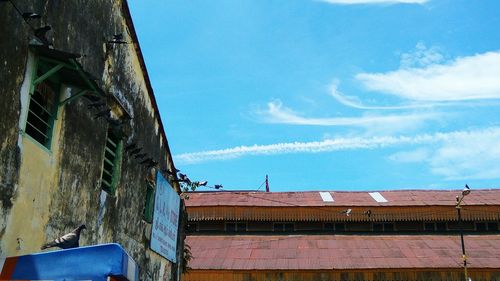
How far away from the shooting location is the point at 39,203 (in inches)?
280

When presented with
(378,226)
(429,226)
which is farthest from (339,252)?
(429,226)

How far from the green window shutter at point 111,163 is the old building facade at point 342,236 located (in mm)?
10335

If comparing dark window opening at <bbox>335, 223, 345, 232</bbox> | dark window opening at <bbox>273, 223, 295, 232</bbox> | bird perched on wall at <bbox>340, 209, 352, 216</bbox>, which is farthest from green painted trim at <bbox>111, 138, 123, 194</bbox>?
dark window opening at <bbox>335, 223, 345, 232</bbox>

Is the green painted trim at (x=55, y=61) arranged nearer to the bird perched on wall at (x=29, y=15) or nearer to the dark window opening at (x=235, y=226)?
the bird perched on wall at (x=29, y=15)

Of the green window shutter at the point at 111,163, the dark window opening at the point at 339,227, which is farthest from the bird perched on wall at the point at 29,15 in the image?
the dark window opening at the point at 339,227

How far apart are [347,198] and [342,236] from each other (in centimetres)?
306

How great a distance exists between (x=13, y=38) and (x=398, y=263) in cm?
1612

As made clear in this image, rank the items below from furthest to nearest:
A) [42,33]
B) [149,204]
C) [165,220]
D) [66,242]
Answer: [165,220] → [149,204] → [42,33] → [66,242]

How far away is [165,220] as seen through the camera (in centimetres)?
1325

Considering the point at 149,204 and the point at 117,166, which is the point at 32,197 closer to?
the point at 117,166

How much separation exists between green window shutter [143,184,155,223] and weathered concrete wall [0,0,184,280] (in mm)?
228

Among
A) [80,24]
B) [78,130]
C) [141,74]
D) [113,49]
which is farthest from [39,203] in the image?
[141,74]

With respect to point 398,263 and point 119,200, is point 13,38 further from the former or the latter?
point 398,263

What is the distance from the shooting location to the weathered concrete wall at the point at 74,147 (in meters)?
6.31
